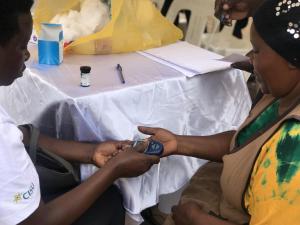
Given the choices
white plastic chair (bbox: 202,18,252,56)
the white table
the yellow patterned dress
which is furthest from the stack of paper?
white plastic chair (bbox: 202,18,252,56)

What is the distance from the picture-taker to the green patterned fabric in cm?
118

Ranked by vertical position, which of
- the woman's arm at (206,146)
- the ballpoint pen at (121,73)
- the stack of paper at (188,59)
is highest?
the stack of paper at (188,59)

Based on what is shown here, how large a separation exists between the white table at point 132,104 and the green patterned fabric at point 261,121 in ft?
0.98

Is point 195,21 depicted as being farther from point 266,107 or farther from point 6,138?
point 6,138

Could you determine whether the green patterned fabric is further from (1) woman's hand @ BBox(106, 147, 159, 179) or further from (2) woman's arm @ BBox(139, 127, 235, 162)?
(1) woman's hand @ BBox(106, 147, 159, 179)

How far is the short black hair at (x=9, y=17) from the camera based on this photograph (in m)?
0.85

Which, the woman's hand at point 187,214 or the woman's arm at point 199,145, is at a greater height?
the woman's arm at point 199,145

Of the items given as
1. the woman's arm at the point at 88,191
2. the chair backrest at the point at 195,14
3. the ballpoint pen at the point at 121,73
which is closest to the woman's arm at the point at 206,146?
the woman's arm at the point at 88,191

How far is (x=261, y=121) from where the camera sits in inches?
47.5

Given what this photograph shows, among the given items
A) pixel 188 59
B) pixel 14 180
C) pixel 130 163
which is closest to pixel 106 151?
pixel 130 163

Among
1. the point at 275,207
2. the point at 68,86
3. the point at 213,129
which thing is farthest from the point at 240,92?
the point at 275,207

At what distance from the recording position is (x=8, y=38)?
2.90ft

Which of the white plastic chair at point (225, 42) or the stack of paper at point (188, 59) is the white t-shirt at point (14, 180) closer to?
the stack of paper at point (188, 59)

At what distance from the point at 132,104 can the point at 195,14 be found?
1.61 m
